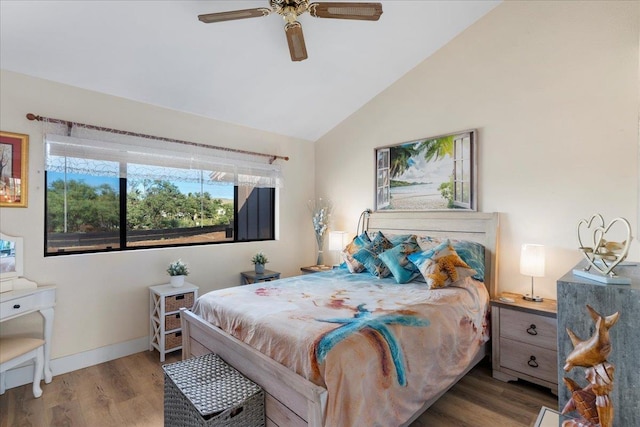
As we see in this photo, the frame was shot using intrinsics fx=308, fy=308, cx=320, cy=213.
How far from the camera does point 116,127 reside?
2.99 m

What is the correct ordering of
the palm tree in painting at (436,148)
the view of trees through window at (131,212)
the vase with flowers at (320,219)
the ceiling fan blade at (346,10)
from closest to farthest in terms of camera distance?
the ceiling fan blade at (346,10) < the view of trees through window at (131,212) < the palm tree in painting at (436,148) < the vase with flowers at (320,219)

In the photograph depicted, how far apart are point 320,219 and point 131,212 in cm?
232

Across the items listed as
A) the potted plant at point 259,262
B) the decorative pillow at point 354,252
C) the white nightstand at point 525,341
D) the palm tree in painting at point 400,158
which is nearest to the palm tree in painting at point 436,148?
the palm tree in painting at point 400,158

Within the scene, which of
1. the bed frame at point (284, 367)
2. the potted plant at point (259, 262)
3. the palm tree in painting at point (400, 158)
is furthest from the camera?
the potted plant at point (259, 262)

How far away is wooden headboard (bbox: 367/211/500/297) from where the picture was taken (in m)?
2.91

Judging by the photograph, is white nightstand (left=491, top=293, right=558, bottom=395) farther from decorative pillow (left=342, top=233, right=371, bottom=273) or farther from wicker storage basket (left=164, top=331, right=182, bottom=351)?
wicker storage basket (left=164, top=331, right=182, bottom=351)

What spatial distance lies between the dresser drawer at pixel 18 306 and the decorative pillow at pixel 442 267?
311 centimetres

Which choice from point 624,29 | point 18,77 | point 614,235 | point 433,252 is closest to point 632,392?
point 433,252

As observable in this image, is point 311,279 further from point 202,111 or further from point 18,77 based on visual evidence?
point 18,77

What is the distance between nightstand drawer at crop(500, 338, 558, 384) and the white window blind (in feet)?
10.3

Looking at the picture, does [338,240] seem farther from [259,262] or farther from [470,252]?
[470,252]

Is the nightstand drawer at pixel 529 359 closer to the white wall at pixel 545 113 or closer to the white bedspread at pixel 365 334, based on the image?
the white bedspread at pixel 365 334

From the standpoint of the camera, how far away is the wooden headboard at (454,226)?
115 inches

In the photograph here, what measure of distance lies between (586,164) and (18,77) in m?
4.70
